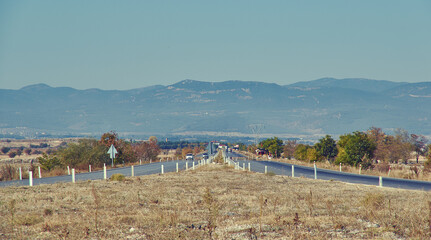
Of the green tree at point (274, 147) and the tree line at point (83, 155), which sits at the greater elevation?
the tree line at point (83, 155)

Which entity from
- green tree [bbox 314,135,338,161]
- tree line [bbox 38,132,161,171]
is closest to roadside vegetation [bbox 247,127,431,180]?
green tree [bbox 314,135,338,161]

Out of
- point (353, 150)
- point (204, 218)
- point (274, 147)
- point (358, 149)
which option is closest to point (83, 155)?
point (353, 150)

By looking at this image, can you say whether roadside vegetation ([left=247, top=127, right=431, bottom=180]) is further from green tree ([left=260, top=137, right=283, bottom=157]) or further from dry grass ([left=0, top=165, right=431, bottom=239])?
dry grass ([left=0, top=165, right=431, bottom=239])

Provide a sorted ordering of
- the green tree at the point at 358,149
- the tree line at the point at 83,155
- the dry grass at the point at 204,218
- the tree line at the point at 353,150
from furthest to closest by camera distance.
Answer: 1. the tree line at the point at 353,150
2. the green tree at the point at 358,149
3. the tree line at the point at 83,155
4. the dry grass at the point at 204,218

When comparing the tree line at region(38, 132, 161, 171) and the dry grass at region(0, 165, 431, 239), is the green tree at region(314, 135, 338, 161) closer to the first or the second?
the tree line at region(38, 132, 161, 171)

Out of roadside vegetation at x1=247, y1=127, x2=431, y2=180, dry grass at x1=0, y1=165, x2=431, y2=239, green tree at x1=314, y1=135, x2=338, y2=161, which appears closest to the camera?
dry grass at x1=0, y1=165, x2=431, y2=239

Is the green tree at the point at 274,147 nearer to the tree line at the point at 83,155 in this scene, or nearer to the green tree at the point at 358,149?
the tree line at the point at 83,155

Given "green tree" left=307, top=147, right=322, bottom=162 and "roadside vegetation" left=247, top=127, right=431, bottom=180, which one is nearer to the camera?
"roadside vegetation" left=247, top=127, right=431, bottom=180

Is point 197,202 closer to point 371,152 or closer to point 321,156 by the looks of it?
point 371,152

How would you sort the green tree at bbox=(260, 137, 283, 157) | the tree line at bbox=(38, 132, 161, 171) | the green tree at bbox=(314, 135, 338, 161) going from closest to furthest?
1. the tree line at bbox=(38, 132, 161, 171)
2. the green tree at bbox=(314, 135, 338, 161)
3. the green tree at bbox=(260, 137, 283, 157)

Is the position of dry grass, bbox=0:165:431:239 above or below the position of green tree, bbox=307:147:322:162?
above

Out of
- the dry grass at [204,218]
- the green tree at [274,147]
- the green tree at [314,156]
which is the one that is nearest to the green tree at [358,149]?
the green tree at [314,156]

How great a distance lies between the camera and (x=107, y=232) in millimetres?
12812

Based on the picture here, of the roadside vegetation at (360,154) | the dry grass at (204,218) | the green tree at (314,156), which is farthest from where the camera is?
the green tree at (314,156)
